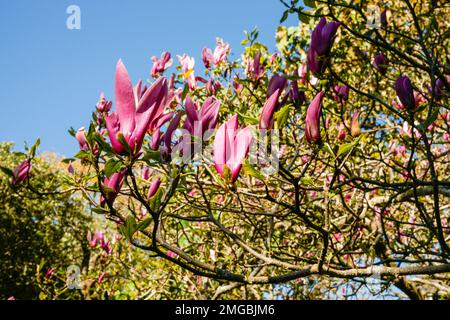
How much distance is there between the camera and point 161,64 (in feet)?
7.45

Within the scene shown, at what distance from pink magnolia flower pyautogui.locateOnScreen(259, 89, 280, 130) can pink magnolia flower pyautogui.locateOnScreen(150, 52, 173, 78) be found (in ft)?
4.63

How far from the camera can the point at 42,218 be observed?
8.45 m

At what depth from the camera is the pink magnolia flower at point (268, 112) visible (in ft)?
3.23

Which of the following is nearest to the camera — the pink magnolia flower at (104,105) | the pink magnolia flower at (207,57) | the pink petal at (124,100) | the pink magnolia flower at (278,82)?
the pink petal at (124,100)

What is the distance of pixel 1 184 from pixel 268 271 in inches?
272

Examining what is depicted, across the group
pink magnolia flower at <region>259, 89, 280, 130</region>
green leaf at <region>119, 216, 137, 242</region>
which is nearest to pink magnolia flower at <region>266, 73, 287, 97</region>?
pink magnolia flower at <region>259, 89, 280, 130</region>

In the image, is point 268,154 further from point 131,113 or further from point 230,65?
point 230,65

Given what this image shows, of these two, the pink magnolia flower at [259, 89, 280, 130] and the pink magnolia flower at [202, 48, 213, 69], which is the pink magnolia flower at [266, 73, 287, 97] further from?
the pink magnolia flower at [202, 48, 213, 69]

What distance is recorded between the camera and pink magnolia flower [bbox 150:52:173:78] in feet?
7.43

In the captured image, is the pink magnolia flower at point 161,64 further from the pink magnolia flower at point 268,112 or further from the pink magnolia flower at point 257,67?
the pink magnolia flower at point 268,112

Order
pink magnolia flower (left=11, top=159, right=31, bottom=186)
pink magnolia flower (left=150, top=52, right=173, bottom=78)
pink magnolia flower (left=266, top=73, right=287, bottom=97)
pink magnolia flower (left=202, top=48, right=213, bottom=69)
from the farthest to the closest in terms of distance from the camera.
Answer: pink magnolia flower (left=202, top=48, right=213, bottom=69) → pink magnolia flower (left=150, top=52, right=173, bottom=78) → pink magnolia flower (left=11, top=159, right=31, bottom=186) → pink magnolia flower (left=266, top=73, right=287, bottom=97)

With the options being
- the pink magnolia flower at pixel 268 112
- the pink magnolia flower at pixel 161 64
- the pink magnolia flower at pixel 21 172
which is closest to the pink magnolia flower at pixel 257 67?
the pink magnolia flower at pixel 161 64

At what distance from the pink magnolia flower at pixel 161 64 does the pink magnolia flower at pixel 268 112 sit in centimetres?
141
